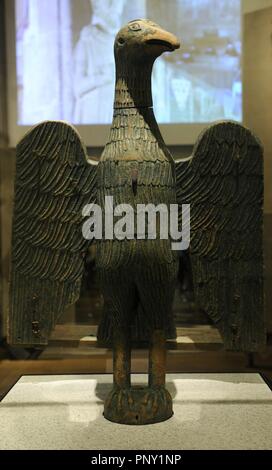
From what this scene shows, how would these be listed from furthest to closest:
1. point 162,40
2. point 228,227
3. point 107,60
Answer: point 107,60, point 228,227, point 162,40

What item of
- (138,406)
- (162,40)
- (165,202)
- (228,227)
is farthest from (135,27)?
(138,406)

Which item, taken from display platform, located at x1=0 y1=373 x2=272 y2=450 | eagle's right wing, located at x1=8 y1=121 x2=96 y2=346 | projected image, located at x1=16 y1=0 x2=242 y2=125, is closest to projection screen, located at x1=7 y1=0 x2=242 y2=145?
projected image, located at x1=16 y1=0 x2=242 y2=125

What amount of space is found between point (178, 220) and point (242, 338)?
39cm

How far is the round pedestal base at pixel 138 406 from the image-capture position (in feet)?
4.93

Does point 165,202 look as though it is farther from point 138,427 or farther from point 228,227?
point 138,427

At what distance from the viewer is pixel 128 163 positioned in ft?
4.76

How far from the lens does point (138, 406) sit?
4.95ft

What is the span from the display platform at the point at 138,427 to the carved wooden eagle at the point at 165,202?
20 cm

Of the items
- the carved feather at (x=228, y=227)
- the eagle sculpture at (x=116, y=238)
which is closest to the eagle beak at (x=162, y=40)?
the eagle sculpture at (x=116, y=238)

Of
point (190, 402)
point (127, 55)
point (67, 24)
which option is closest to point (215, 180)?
Answer: point (127, 55)

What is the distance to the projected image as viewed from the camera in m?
1.89

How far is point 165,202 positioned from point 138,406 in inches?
21.6

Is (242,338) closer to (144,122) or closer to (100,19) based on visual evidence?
(144,122)

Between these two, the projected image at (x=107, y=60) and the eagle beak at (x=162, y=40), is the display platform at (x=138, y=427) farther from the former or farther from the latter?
the eagle beak at (x=162, y=40)
